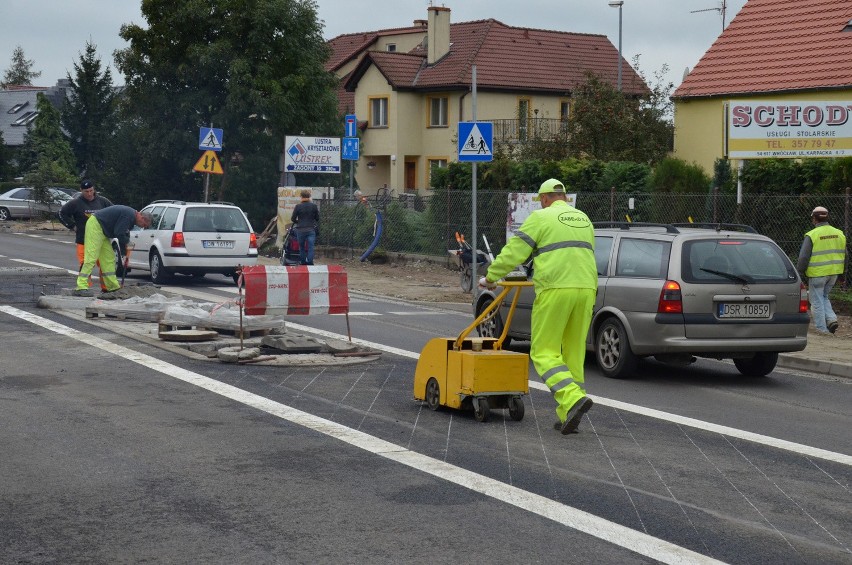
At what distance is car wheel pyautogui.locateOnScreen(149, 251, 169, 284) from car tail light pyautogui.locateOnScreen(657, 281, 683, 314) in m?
13.5

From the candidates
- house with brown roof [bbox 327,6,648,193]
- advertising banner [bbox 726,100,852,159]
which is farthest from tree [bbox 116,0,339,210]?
Result: advertising banner [bbox 726,100,852,159]

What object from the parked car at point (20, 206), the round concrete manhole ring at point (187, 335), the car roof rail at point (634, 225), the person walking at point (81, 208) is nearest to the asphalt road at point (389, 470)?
the round concrete manhole ring at point (187, 335)

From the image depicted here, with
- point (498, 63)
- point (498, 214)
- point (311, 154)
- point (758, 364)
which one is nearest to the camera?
point (758, 364)

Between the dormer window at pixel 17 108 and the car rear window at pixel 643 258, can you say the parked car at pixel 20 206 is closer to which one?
the car rear window at pixel 643 258

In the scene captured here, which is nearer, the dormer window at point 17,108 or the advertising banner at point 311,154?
the advertising banner at point 311,154

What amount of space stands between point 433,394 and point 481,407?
2.18 feet

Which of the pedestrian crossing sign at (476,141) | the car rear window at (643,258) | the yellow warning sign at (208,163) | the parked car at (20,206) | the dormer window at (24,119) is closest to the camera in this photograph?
the car rear window at (643,258)

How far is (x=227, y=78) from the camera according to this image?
39.9m

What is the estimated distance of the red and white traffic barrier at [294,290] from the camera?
45.1 feet

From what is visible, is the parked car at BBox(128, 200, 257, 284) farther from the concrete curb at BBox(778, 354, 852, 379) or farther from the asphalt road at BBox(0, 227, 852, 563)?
the concrete curb at BBox(778, 354, 852, 379)

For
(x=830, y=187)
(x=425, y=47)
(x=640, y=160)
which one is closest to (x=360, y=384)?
(x=830, y=187)

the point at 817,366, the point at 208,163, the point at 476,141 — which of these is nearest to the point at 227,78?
the point at 208,163

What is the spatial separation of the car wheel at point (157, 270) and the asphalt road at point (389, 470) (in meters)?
11.2

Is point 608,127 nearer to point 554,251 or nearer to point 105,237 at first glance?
point 105,237
